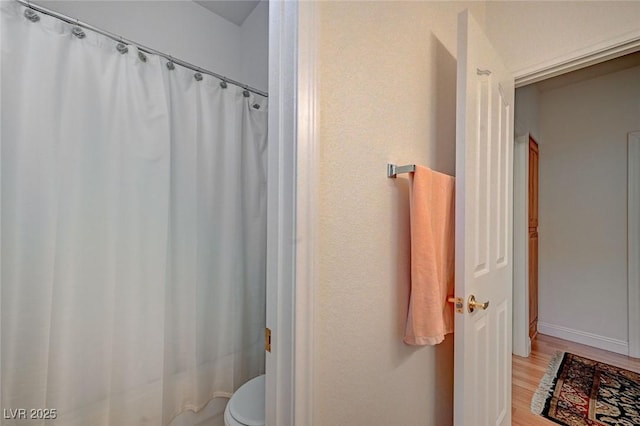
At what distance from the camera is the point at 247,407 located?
1229 millimetres

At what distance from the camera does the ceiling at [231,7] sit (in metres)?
1.87

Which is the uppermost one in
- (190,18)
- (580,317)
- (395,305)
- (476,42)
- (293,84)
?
(190,18)

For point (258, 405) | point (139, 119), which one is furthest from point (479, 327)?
point (139, 119)

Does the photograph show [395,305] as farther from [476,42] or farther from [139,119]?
[139,119]

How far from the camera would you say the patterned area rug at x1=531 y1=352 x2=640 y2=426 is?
1.74 metres

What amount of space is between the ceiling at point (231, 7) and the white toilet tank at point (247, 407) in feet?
7.51

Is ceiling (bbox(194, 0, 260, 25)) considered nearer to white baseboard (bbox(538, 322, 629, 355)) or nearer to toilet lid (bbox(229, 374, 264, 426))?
toilet lid (bbox(229, 374, 264, 426))

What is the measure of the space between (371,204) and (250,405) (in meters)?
1.05

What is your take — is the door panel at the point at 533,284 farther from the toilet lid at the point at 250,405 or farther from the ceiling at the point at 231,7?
the ceiling at the point at 231,7

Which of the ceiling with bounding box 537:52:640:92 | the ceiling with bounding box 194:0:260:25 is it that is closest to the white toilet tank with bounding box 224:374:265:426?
the ceiling with bounding box 194:0:260:25

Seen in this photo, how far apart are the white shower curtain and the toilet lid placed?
1.27 ft

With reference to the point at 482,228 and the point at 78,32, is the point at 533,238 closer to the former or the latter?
the point at 482,228

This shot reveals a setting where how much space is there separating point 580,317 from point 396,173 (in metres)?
3.20

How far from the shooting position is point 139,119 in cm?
136
